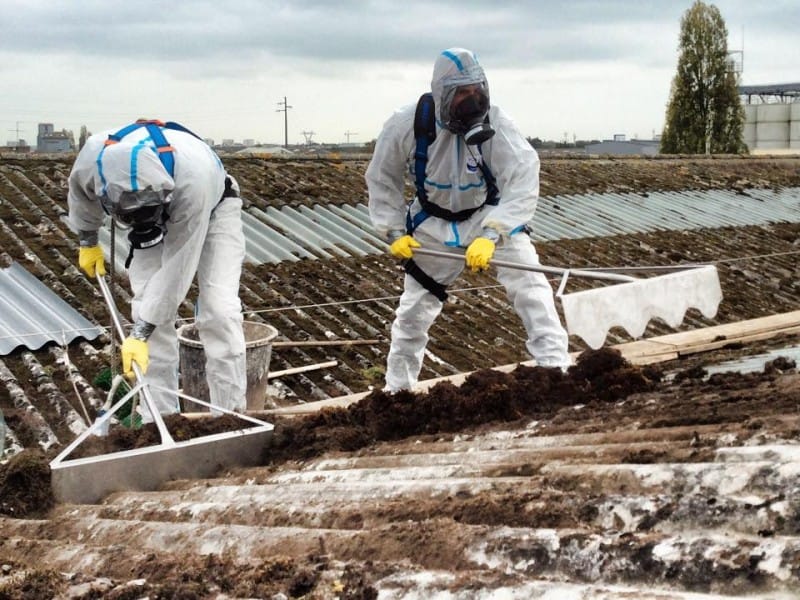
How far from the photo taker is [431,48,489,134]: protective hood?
462cm

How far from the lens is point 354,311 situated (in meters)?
7.59

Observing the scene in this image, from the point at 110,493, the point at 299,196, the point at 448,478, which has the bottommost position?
the point at 110,493

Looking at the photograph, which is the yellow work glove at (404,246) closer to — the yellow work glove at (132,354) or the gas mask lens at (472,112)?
the gas mask lens at (472,112)

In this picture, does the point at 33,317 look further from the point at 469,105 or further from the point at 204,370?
the point at 469,105

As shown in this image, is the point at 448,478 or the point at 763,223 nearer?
the point at 448,478

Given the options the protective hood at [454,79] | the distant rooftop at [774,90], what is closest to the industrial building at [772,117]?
the distant rooftop at [774,90]

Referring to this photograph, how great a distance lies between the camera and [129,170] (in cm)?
440

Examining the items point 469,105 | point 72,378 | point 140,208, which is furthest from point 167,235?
point 469,105

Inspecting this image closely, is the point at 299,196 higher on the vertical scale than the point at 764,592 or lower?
higher

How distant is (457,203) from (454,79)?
2.45 feet

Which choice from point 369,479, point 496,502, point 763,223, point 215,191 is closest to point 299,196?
point 215,191

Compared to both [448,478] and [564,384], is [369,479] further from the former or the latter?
[564,384]

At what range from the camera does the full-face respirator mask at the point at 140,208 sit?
4449mm

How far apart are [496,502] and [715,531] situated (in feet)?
1.85
